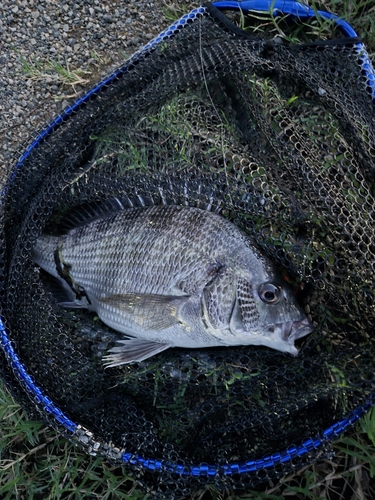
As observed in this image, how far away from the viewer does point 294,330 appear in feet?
7.95

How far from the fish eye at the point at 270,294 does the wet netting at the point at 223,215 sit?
173 millimetres

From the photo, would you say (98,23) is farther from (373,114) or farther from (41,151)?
(373,114)

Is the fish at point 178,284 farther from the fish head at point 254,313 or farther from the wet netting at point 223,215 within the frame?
the wet netting at point 223,215

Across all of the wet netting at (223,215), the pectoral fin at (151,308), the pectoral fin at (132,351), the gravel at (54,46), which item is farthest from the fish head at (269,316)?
the gravel at (54,46)

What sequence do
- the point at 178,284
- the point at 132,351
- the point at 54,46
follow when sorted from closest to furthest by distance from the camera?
the point at 178,284 → the point at 132,351 → the point at 54,46

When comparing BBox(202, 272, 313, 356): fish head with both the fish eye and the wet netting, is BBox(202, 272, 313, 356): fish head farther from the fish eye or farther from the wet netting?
the wet netting

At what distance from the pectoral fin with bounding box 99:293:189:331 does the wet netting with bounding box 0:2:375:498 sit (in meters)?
0.24

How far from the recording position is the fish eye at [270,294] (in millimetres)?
2469

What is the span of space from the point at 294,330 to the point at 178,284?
0.65 meters

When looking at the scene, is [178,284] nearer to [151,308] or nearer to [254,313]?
[151,308]

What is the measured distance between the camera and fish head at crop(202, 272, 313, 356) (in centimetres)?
244

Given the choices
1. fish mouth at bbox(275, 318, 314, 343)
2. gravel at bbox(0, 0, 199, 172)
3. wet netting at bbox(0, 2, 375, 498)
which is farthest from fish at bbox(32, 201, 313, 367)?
gravel at bbox(0, 0, 199, 172)

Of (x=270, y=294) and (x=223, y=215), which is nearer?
(x=270, y=294)

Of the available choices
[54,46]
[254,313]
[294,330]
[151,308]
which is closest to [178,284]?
[151,308]
